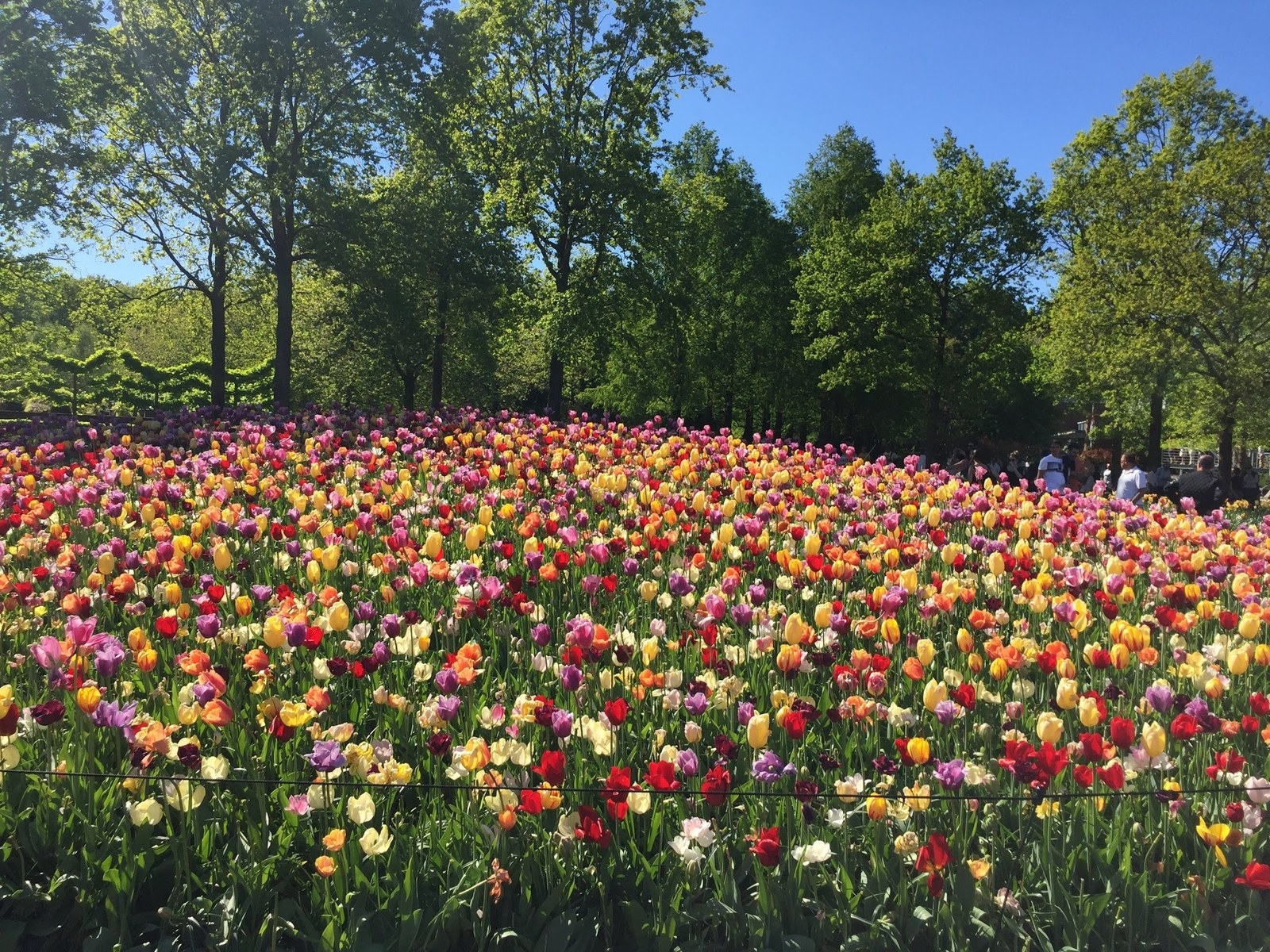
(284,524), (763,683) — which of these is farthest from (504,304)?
(763,683)

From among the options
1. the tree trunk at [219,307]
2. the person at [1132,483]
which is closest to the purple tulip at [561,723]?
the person at [1132,483]

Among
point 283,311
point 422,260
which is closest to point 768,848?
point 422,260

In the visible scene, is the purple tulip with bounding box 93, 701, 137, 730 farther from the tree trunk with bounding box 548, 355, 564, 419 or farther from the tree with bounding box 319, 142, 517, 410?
the tree trunk with bounding box 548, 355, 564, 419

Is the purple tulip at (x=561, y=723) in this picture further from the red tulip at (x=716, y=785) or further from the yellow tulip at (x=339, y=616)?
the yellow tulip at (x=339, y=616)

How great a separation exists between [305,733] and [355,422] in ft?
32.1

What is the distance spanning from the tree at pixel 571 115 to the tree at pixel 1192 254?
1365 centimetres

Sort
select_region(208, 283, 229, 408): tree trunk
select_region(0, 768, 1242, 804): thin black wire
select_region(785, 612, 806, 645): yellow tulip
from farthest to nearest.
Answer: select_region(208, 283, 229, 408): tree trunk, select_region(785, 612, 806, 645): yellow tulip, select_region(0, 768, 1242, 804): thin black wire

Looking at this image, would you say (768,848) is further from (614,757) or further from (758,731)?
(614,757)

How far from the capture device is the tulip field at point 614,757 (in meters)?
2.73

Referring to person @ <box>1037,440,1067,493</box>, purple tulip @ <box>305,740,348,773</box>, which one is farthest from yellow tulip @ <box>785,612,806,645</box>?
person @ <box>1037,440,1067,493</box>

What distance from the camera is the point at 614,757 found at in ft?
11.4

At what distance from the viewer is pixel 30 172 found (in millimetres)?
23062

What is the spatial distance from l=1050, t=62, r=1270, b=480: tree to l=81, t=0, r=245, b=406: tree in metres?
25.3

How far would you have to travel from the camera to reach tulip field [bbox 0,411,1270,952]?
273 centimetres
